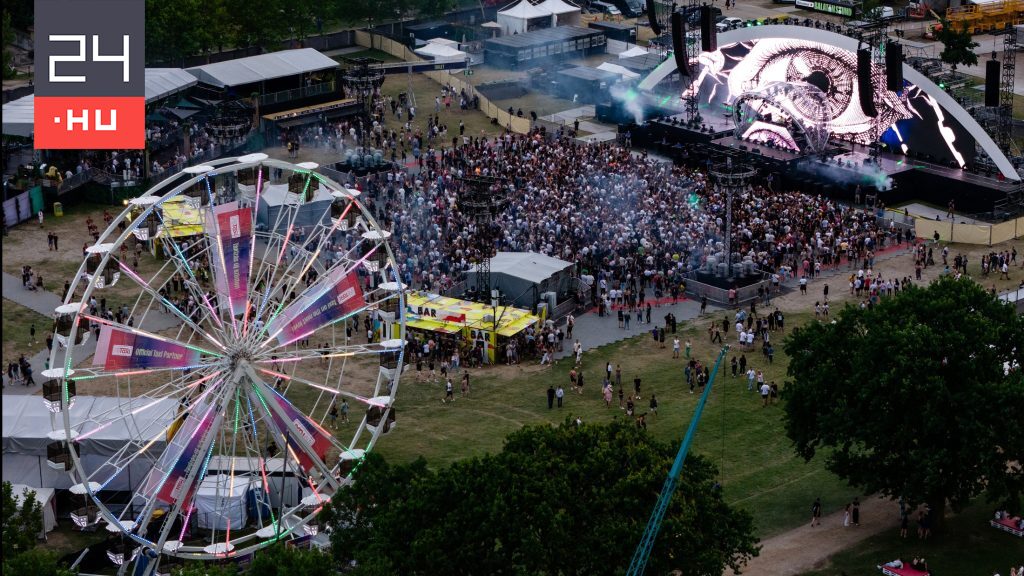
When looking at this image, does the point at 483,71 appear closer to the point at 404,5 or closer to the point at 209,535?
the point at 404,5

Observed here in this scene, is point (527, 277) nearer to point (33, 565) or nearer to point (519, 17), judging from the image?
point (33, 565)

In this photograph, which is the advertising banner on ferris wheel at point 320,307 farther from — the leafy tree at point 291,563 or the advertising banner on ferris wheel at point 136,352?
the leafy tree at point 291,563

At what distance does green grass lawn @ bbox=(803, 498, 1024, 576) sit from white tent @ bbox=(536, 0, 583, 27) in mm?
74583

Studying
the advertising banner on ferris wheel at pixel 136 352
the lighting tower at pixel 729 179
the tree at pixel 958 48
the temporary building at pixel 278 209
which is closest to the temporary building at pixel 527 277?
the lighting tower at pixel 729 179

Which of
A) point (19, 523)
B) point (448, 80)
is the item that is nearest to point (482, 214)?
point (19, 523)

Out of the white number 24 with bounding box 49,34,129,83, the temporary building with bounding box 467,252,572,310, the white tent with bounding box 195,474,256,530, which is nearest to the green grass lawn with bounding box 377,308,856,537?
the temporary building with bounding box 467,252,572,310

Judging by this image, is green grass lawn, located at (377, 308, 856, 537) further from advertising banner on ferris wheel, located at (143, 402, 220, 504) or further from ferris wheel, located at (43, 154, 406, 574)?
Answer: advertising banner on ferris wheel, located at (143, 402, 220, 504)

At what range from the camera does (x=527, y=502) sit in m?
40.2

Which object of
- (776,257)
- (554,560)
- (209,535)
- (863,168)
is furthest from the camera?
(863,168)

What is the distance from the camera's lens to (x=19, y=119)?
83062 millimetres

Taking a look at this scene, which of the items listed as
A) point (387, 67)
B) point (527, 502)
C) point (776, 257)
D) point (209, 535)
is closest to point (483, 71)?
point (387, 67)

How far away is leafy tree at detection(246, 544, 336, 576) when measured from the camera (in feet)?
123

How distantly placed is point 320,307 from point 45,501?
11.1 metres

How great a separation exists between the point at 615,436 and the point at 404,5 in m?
76.8
